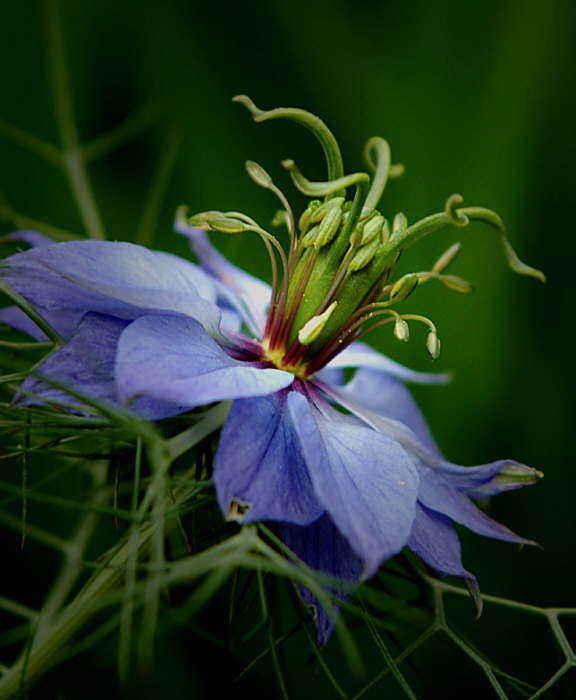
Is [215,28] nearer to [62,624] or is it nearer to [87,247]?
→ [87,247]

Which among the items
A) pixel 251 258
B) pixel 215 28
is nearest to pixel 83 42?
pixel 215 28

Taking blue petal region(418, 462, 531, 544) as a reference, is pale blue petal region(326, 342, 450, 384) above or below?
above

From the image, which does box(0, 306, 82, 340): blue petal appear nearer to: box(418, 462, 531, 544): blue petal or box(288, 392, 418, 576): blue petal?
box(288, 392, 418, 576): blue petal

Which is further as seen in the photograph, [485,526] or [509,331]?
[509,331]

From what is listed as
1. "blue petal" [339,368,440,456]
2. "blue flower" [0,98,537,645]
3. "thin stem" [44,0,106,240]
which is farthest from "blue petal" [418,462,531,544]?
"thin stem" [44,0,106,240]

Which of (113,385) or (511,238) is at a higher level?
Answer: (511,238)

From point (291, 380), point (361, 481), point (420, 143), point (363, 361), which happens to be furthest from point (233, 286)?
point (420, 143)

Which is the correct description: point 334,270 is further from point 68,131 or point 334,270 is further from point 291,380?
point 68,131
